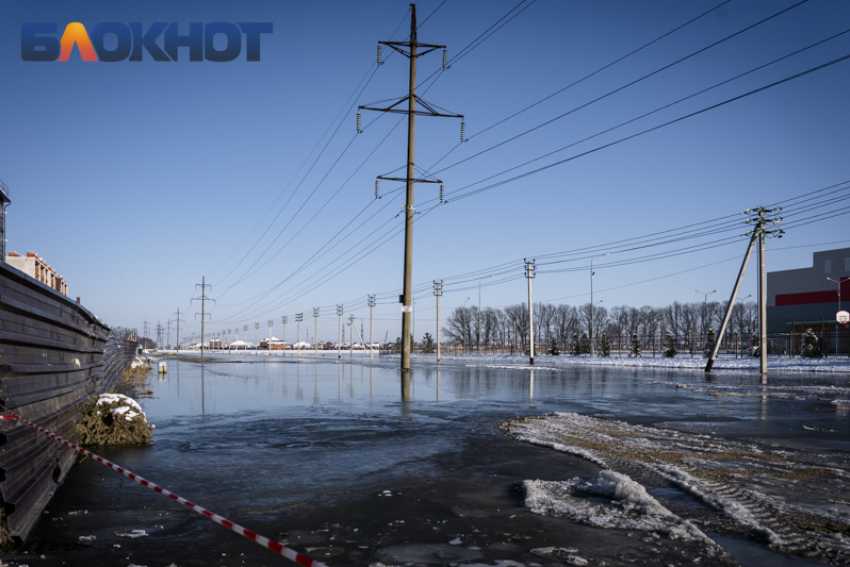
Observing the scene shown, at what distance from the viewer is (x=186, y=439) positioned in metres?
9.44

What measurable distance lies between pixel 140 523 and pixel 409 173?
23.8 metres

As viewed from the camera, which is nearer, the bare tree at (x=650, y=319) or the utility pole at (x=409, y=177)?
the utility pole at (x=409, y=177)

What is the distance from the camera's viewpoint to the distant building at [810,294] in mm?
72312

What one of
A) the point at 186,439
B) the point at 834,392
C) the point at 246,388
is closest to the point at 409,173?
the point at 246,388

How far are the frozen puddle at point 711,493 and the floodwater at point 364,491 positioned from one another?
0.12 metres

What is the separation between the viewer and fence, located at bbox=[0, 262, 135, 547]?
471 cm

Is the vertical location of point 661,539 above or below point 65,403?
below

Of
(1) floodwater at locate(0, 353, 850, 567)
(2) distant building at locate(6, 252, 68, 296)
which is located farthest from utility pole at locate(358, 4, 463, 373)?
(2) distant building at locate(6, 252, 68, 296)

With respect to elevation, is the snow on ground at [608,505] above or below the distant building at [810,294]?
below

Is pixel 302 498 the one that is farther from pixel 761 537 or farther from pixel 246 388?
pixel 246 388

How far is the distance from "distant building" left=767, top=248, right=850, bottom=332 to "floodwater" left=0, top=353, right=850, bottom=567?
57.3 m

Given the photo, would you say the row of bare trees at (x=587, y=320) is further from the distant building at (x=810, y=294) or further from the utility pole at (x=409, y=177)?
the utility pole at (x=409, y=177)

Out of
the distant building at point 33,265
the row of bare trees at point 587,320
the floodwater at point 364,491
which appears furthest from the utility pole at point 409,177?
the row of bare trees at point 587,320

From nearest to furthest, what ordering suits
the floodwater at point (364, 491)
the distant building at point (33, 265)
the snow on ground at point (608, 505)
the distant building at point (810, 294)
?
the floodwater at point (364, 491) < the snow on ground at point (608, 505) < the distant building at point (33, 265) < the distant building at point (810, 294)
